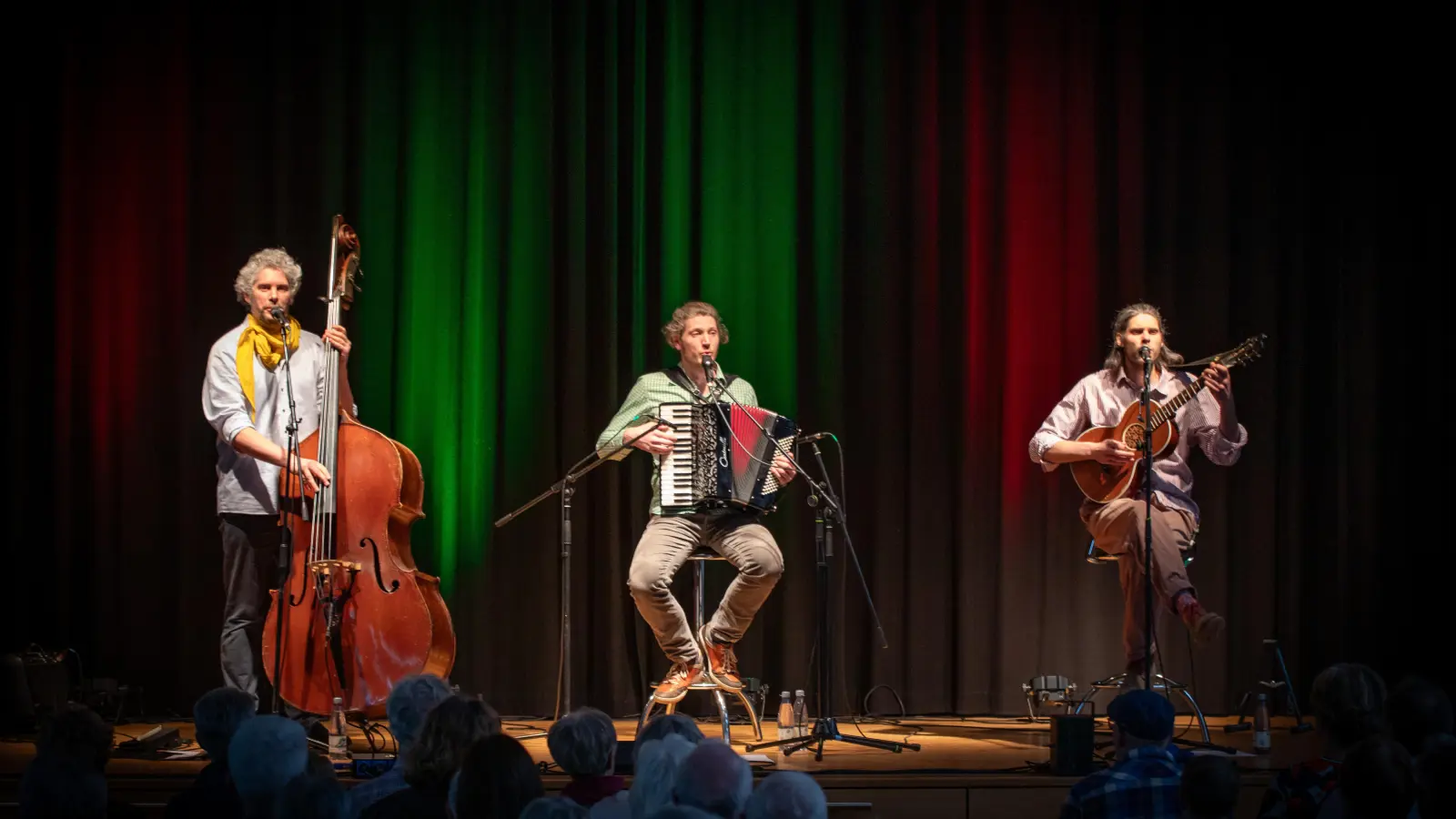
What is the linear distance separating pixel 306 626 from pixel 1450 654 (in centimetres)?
532

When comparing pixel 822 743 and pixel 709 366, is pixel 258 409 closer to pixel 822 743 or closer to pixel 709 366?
pixel 709 366

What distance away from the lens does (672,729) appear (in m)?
3.35

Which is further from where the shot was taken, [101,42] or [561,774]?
[101,42]

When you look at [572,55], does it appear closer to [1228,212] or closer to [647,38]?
[647,38]

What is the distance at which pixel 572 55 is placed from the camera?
22.9 feet

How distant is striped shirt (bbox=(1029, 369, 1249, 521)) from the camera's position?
6.05 meters

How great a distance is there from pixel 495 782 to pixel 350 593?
9.00 ft

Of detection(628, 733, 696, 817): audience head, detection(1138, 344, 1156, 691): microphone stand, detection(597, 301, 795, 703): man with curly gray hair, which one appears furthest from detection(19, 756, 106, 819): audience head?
detection(1138, 344, 1156, 691): microphone stand

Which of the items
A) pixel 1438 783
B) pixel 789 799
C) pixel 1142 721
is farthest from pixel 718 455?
pixel 1438 783

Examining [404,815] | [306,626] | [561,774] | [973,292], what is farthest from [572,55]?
[404,815]

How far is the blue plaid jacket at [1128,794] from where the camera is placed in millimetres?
3248

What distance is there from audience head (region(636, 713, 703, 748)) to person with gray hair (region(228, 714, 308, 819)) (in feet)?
2.58

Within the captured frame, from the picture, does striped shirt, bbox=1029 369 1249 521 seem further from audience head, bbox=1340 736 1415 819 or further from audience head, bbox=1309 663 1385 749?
audience head, bbox=1340 736 1415 819

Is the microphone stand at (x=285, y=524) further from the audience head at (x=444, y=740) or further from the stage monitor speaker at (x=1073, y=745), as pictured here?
the stage monitor speaker at (x=1073, y=745)
